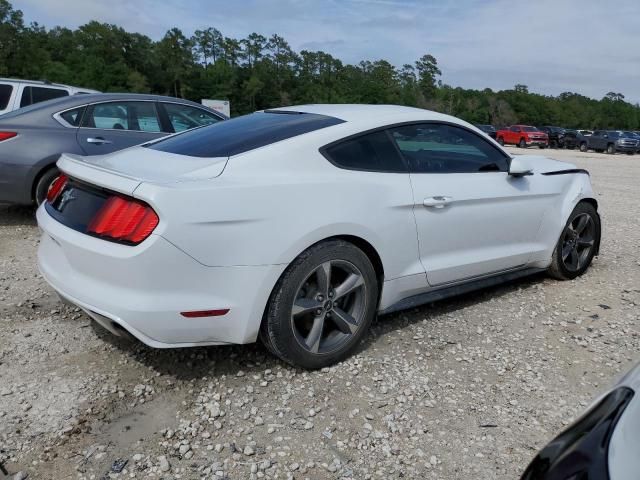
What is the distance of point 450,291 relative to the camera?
3645 millimetres

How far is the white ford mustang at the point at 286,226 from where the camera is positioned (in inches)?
98.5

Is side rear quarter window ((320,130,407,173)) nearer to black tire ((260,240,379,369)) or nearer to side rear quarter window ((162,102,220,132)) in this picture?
black tire ((260,240,379,369))

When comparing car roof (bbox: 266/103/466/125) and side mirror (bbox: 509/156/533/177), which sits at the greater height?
car roof (bbox: 266/103/466/125)

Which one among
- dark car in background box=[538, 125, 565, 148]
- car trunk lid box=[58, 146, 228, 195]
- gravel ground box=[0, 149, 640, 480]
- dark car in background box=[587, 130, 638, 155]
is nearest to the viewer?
gravel ground box=[0, 149, 640, 480]

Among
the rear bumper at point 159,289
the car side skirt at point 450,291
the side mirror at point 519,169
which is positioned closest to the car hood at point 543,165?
the side mirror at point 519,169

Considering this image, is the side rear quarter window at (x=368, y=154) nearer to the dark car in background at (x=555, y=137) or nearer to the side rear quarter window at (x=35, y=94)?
the side rear quarter window at (x=35, y=94)

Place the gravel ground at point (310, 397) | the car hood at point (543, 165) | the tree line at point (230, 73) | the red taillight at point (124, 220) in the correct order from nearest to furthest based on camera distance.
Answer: the gravel ground at point (310, 397), the red taillight at point (124, 220), the car hood at point (543, 165), the tree line at point (230, 73)

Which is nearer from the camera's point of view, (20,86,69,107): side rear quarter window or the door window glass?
the door window glass

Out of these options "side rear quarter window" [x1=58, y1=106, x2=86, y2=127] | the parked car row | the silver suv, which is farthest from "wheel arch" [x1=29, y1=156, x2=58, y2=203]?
the parked car row

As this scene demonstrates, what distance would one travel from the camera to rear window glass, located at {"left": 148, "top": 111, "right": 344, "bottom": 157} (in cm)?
301

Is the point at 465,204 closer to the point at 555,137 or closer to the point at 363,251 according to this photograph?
the point at 363,251

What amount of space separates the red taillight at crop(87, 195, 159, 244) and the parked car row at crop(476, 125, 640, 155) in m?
35.2

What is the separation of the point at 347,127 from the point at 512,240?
5.37ft

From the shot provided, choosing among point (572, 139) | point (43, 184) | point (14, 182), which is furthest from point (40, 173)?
point (572, 139)
